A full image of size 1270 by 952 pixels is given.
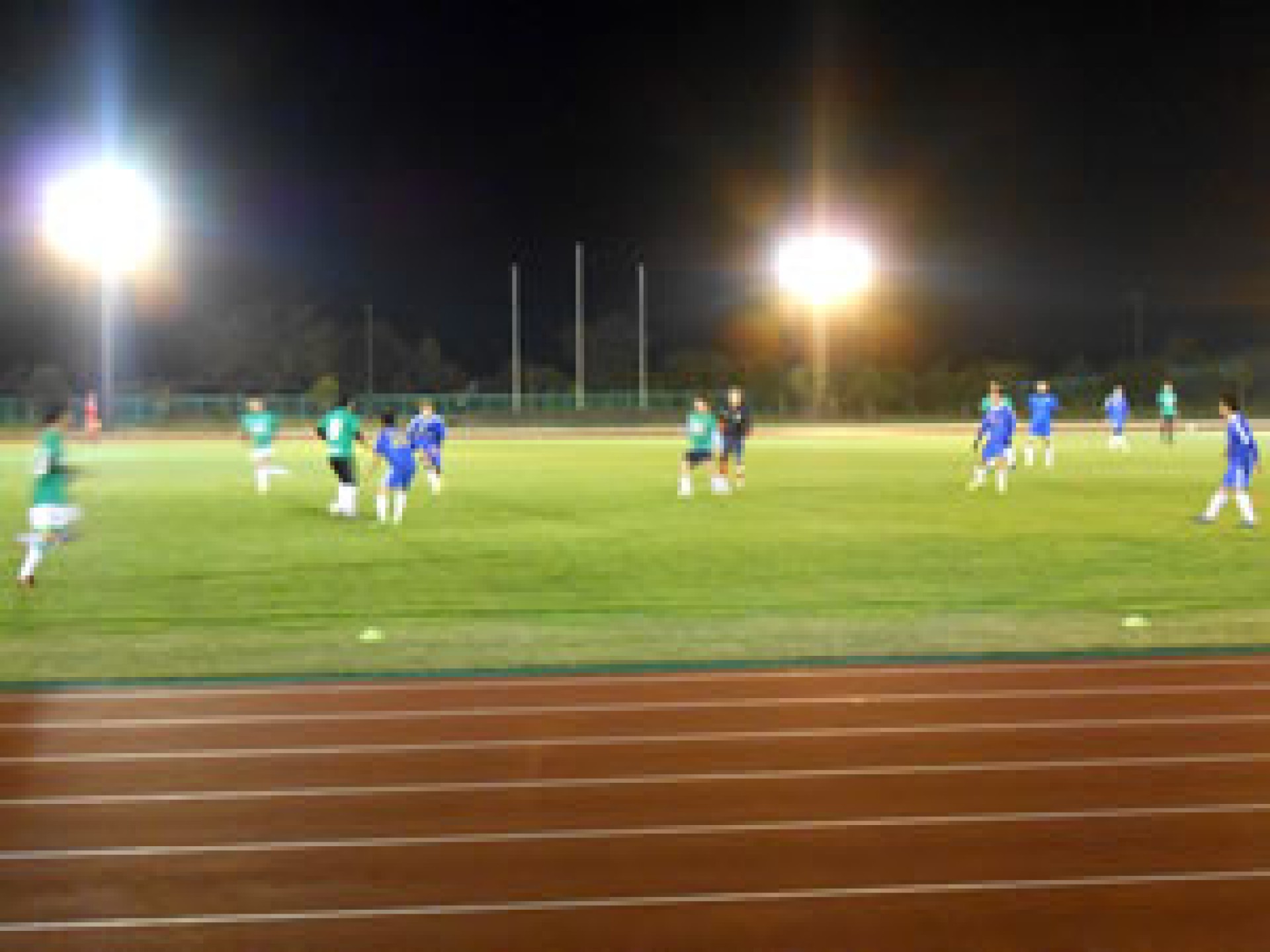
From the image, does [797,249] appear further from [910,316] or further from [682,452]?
[910,316]

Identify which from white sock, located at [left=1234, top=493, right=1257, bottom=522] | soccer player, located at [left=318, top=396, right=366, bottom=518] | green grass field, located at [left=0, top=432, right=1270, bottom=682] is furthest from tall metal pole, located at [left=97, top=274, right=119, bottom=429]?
white sock, located at [left=1234, top=493, right=1257, bottom=522]

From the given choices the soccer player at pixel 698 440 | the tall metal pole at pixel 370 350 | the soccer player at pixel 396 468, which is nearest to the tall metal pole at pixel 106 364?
the tall metal pole at pixel 370 350

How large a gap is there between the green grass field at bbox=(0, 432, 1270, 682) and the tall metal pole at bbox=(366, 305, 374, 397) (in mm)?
62790

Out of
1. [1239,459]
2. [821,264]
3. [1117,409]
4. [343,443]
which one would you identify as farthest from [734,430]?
[821,264]

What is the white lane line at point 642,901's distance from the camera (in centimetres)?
543

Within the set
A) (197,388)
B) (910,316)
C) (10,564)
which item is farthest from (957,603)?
(910,316)

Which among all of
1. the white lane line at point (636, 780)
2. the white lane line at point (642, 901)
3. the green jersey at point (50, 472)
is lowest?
the white lane line at point (642, 901)

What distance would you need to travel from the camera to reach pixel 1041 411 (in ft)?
109

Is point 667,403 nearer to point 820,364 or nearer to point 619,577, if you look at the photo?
point 820,364

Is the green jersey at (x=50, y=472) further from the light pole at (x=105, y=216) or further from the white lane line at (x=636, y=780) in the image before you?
the light pole at (x=105, y=216)

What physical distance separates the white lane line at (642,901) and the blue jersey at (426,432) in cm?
1768

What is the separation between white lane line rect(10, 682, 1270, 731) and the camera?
8.68 meters

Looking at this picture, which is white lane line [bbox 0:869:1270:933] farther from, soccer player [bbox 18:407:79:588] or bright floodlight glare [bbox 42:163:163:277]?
bright floodlight glare [bbox 42:163:163:277]

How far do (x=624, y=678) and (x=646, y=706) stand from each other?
940 mm
